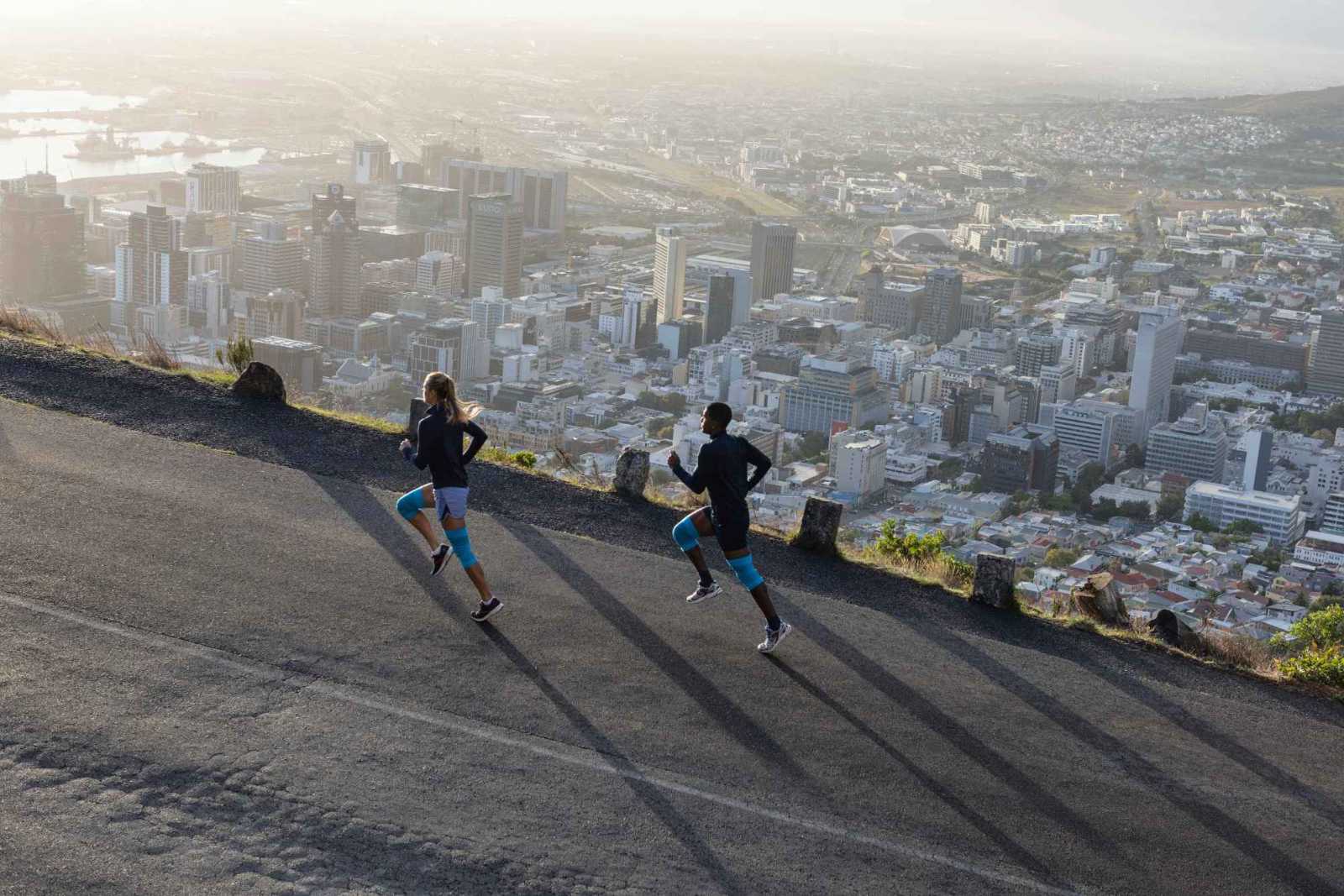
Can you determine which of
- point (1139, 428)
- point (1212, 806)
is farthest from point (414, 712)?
point (1139, 428)

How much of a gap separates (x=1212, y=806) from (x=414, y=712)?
2516mm

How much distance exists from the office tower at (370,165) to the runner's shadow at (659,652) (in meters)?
43.1

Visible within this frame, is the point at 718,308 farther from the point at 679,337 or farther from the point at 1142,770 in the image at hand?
the point at 1142,770

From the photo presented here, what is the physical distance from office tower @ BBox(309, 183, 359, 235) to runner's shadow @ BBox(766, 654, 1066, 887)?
3331 cm

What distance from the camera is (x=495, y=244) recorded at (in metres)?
39.9

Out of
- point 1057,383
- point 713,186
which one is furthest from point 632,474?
point 713,186

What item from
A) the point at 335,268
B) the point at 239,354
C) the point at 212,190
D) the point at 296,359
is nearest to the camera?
the point at 239,354

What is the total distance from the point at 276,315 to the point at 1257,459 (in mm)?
18676

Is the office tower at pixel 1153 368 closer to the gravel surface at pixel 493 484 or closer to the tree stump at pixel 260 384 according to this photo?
the tree stump at pixel 260 384

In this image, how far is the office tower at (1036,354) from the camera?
31062 mm

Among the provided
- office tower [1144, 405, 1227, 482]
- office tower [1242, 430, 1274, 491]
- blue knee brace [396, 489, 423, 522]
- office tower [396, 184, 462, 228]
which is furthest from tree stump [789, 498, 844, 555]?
office tower [396, 184, 462, 228]

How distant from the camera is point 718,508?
5477mm

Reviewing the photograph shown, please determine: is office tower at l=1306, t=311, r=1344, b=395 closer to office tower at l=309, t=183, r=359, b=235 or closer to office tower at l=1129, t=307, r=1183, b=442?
office tower at l=1129, t=307, r=1183, b=442

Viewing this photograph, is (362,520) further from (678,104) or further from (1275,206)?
(678,104)
